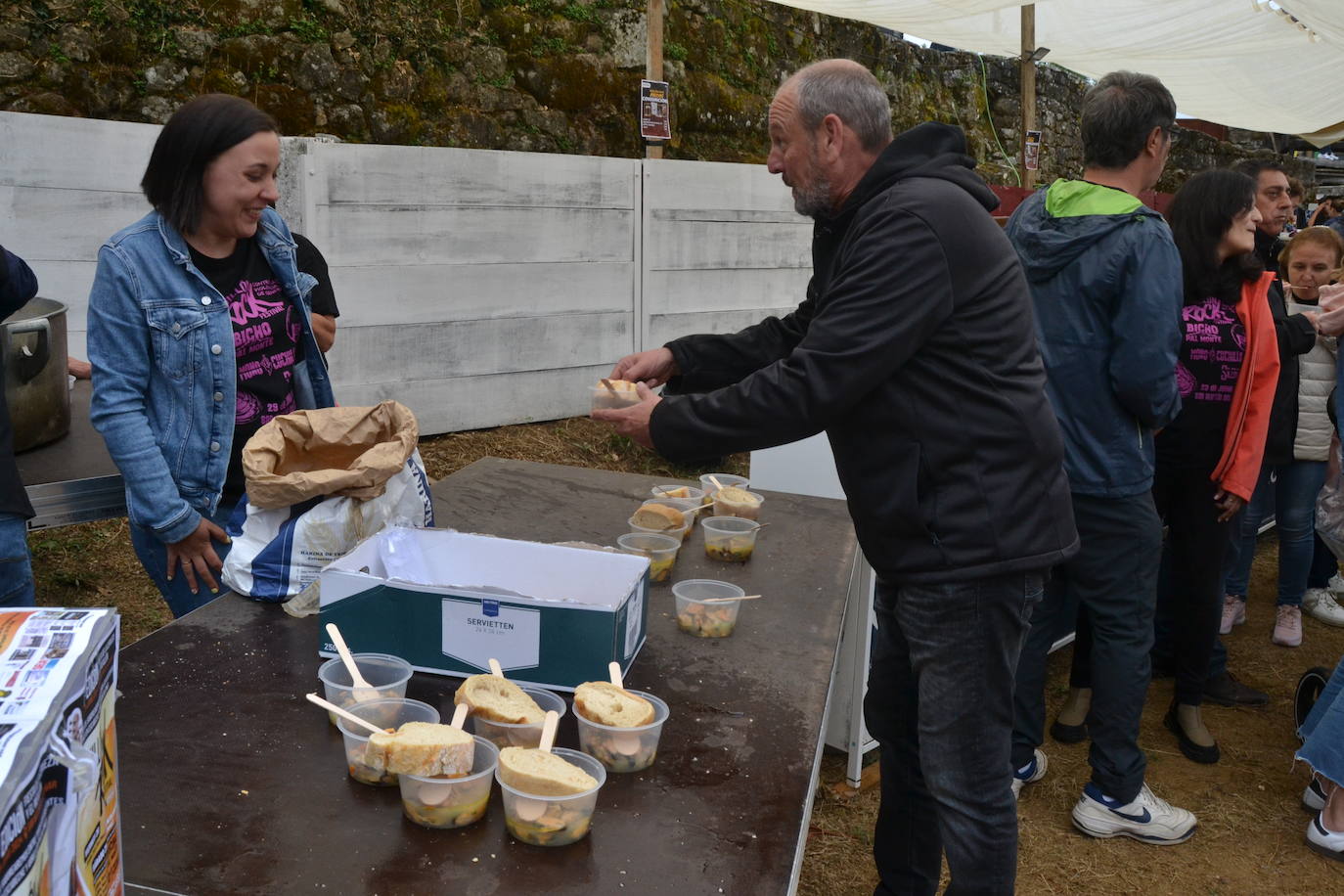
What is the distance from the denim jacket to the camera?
7.13ft

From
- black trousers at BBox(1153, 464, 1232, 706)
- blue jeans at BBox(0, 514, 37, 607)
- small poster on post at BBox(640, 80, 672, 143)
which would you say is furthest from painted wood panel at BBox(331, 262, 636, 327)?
black trousers at BBox(1153, 464, 1232, 706)

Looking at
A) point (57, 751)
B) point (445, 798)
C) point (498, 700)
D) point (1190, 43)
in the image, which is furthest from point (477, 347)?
point (1190, 43)

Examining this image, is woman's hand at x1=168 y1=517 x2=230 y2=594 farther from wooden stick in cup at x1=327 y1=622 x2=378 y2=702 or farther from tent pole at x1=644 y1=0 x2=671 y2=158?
tent pole at x1=644 y1=0 x2=671 y2=158

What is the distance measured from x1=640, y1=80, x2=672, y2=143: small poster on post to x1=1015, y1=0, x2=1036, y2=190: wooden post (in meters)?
3.78

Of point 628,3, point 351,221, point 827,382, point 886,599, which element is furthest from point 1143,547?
point 628,3

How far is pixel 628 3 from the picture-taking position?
23.7 ft

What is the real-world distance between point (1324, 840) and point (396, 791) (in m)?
2.89

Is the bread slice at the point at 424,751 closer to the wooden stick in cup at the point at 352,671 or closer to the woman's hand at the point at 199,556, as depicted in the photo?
the wooden stick in cup at the point at 352,671

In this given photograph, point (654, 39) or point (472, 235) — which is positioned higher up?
point (654, 39)

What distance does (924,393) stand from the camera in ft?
5.99

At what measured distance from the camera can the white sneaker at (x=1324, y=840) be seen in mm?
2984

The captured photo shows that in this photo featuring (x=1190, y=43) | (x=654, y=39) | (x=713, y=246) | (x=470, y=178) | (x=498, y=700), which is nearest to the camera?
(x=498, y=700)

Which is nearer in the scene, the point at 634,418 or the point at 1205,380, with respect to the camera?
the point at 634,418

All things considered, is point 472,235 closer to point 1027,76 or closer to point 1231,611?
point 1231,611
